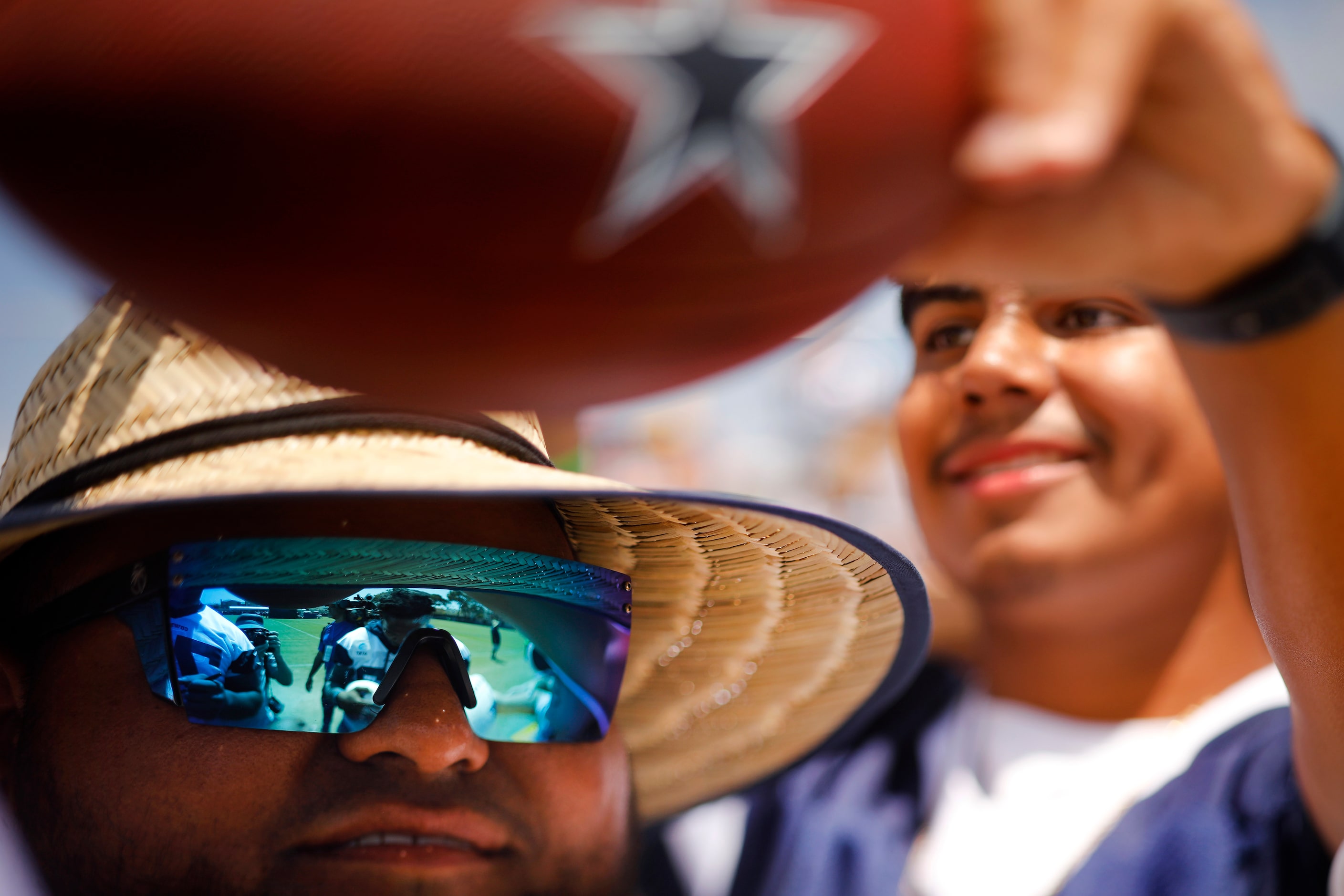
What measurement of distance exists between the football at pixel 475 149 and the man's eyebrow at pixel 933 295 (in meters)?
0.85

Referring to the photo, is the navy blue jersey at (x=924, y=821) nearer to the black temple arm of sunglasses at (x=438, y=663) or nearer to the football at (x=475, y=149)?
the black temple arm of sunglasses at (x=438, y=663)

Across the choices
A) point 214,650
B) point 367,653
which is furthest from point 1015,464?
point 214,650

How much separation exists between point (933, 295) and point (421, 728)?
2.92ft

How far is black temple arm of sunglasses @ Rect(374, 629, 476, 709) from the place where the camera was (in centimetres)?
110

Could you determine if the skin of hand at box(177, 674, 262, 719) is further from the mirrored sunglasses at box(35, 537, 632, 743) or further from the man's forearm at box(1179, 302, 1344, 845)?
the man's forearm at box(1179, 302, 1344, 845)

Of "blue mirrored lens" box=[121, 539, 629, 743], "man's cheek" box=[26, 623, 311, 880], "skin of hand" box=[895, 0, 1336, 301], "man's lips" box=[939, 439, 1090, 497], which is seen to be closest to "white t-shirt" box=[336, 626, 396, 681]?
"blue mirrored lens" box=[121, 539, 629, 743]

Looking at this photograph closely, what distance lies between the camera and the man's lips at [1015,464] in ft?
4.42

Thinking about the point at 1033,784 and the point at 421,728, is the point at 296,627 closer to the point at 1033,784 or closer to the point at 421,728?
the point at 421,728

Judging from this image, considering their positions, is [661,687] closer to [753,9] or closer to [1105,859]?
[1105,859]

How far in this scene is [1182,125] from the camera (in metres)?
0.62

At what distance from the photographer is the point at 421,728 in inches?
43.9

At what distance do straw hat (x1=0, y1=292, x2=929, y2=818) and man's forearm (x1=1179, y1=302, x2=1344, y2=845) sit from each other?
1.29ft

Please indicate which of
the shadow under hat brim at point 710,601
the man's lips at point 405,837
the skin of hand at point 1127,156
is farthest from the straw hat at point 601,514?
the skin of hand at point 1127,156

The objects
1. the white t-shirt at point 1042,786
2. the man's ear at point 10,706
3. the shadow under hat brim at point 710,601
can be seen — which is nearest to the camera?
the shadow under hat brim at point 710,601
